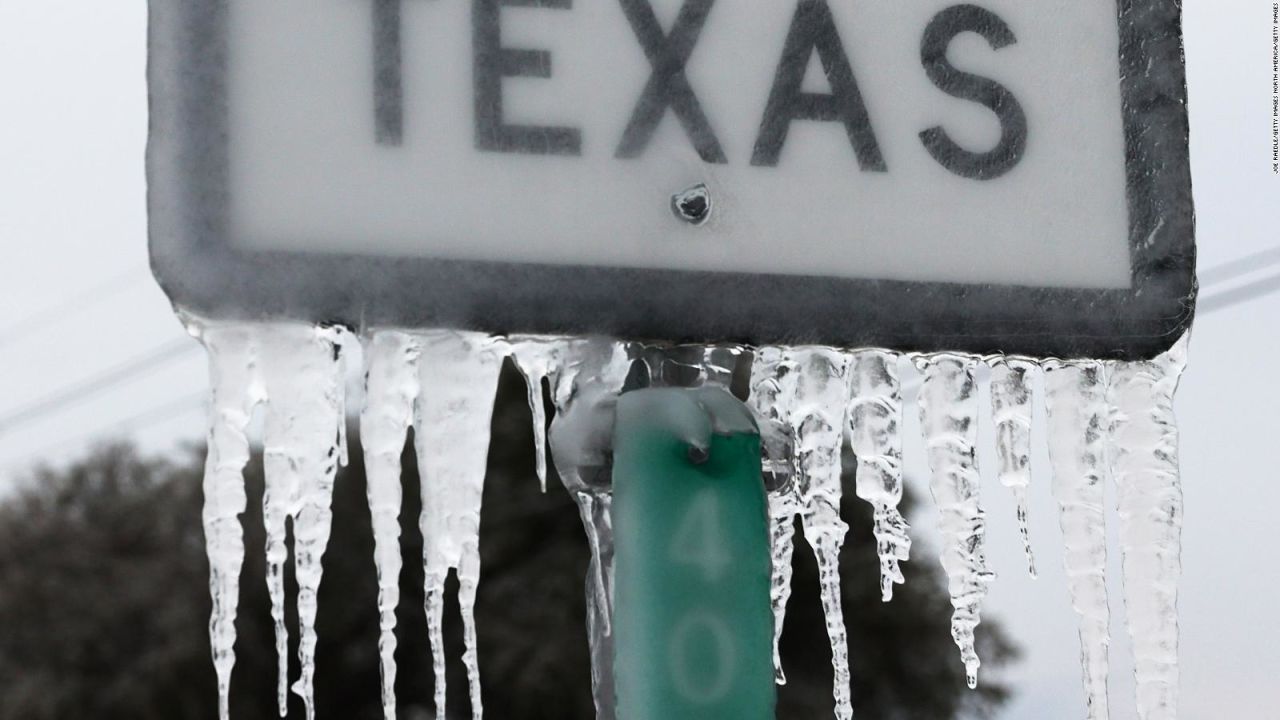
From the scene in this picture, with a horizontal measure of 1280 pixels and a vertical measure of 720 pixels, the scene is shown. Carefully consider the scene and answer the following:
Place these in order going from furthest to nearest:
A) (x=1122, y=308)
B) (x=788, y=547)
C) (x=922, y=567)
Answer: (x=922, y=567) < (x=788, y=547) < (x=1122, y=308)

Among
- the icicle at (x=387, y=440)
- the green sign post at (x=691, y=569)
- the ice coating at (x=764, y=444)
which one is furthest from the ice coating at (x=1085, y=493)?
the icicle at (x=387, y=440)

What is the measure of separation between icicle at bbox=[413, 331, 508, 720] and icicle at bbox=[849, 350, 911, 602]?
0.65 ft

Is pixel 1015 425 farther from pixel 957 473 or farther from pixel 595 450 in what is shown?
pixel 595 450

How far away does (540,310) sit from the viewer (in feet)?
2.45

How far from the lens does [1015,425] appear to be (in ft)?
3.07

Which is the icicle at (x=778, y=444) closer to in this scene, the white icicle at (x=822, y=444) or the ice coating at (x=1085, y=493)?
the white icicle at (x=822, y=444)

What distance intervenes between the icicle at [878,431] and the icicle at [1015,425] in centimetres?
→ 6

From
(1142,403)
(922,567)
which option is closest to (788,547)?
(1142,403)

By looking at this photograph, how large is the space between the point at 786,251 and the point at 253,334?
25cm

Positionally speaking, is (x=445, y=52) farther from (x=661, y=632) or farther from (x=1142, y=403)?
(x=1142, y=403)

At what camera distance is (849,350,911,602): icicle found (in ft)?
2.94

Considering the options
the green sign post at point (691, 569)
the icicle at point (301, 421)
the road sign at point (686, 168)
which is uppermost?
the road sign at point (686, 168)

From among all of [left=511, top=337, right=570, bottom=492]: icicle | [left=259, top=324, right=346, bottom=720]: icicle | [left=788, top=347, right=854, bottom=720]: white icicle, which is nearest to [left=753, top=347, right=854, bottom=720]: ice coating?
[left=788, top=347, right=854, bottom=720]: white icicle

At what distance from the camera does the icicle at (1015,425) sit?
34.8 inches
